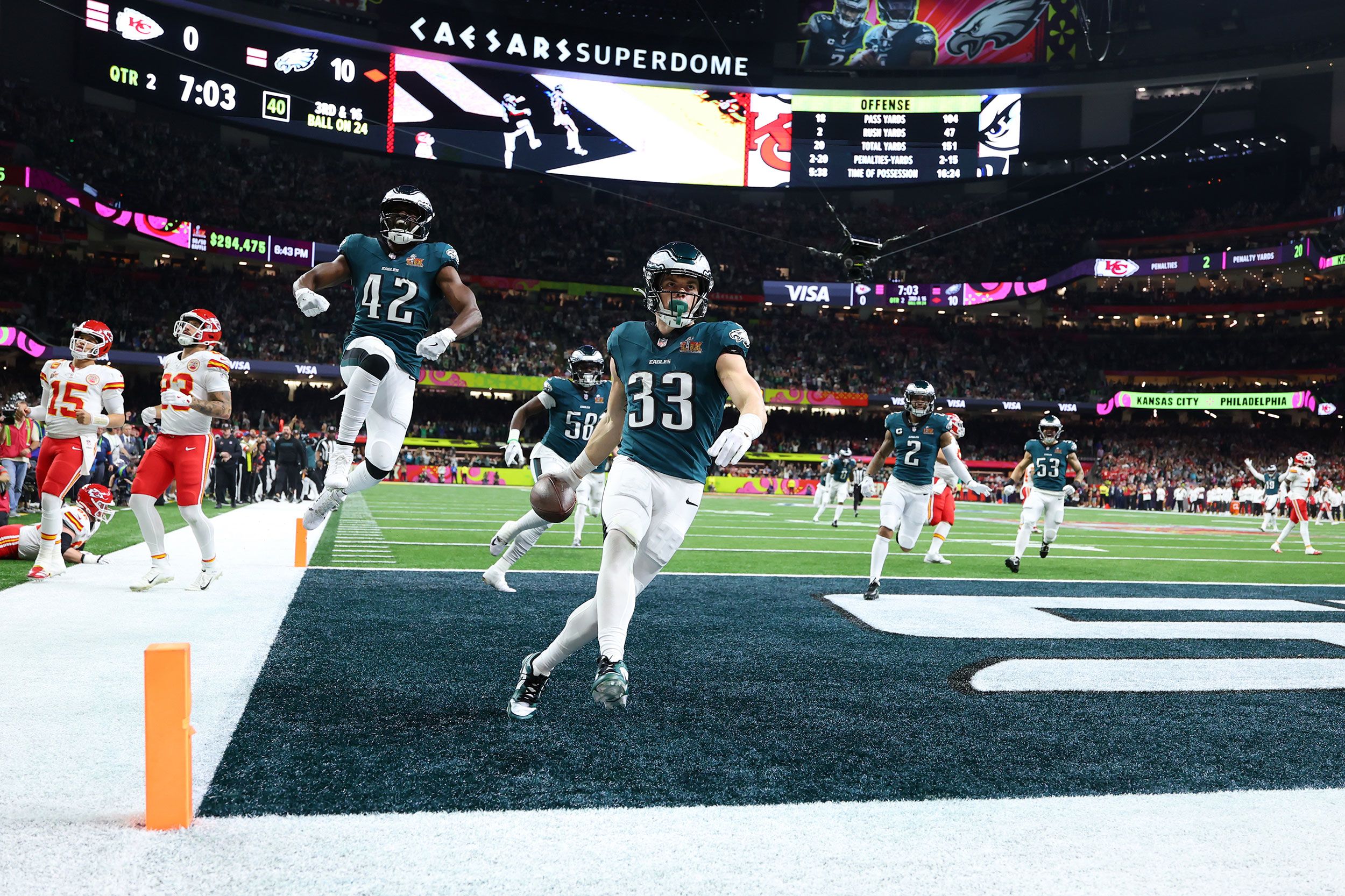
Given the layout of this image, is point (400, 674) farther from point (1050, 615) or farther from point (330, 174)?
point (330, 174)

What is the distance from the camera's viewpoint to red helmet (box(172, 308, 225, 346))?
6.96 metres

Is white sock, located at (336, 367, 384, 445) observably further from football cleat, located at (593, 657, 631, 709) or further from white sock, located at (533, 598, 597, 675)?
football cleat, located at (593, 657, 631, 709)

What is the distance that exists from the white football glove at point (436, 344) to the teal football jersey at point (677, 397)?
5.21 ft

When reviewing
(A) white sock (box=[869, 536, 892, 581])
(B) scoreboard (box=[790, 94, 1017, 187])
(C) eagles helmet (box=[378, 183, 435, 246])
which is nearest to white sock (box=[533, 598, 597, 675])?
(C) eagles helmet (box=[378, 183, 435, 246])

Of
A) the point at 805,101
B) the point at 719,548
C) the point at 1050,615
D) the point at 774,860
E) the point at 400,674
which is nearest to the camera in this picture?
the point at 774,860

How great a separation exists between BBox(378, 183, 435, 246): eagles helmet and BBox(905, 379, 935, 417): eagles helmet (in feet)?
18.4

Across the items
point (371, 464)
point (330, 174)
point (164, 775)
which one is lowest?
point (164, 775)

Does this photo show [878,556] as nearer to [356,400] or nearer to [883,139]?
[356,400]

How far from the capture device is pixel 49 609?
19.8ft

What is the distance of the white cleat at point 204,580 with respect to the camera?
7094mm

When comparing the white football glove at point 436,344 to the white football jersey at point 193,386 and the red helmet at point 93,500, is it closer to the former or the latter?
the white football jersey at point 193,386

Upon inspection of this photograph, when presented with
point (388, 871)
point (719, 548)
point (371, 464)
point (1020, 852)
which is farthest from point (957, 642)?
point (719, 548)

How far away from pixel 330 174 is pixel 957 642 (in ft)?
154

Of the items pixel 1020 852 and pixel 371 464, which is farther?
pixel 371 464
